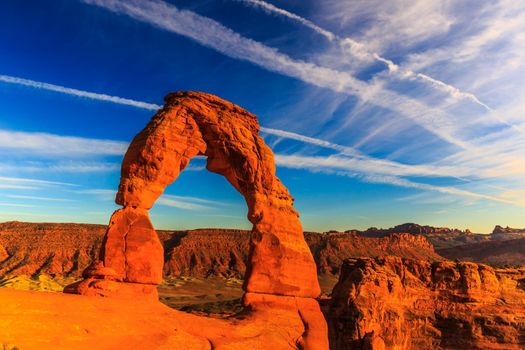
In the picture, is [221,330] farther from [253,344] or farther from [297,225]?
[297,225]

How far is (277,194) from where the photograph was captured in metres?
19.2

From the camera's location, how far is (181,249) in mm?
109500

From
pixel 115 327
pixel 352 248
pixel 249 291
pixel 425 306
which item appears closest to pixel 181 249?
pixel 352 248

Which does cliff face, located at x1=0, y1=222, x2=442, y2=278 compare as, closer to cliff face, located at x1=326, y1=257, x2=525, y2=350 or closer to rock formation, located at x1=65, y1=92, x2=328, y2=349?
cliff face, located at x1=326, y1=257, x2=525, y2=350

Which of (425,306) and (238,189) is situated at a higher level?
(238,189)

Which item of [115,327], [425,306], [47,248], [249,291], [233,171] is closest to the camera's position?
[115,327]

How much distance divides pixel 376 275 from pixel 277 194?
13024 mm

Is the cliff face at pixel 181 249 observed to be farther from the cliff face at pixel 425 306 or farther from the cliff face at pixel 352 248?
the cliff face at pixel 425 306

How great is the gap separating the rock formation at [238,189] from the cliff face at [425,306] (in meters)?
9.15

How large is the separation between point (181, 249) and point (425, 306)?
89300 millimetres

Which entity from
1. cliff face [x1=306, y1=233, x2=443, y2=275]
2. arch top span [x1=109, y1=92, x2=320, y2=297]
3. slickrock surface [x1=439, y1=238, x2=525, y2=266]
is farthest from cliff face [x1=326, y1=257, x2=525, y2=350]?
slickrock surface [x1=439, y1=238, x2=525, y2=266]

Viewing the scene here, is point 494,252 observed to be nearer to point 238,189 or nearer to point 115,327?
point 238,189

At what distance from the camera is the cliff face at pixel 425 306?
2583 cm

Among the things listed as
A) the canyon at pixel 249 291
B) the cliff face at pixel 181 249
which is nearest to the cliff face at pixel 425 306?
the canyon at pixel 249 291
